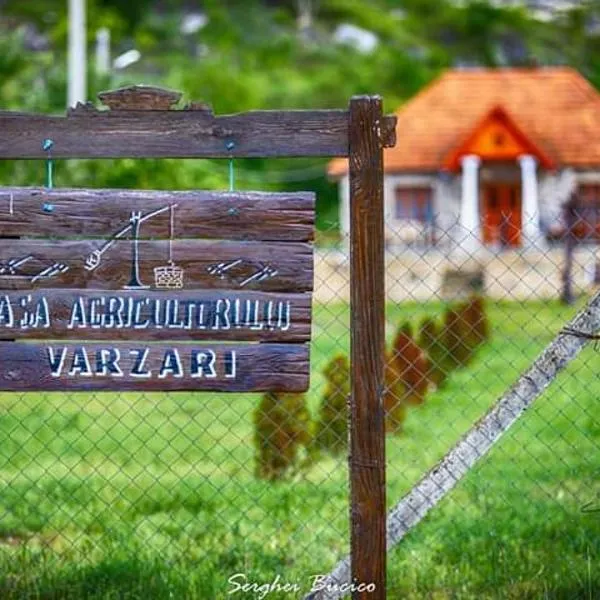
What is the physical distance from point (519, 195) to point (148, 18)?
1768 centimetres

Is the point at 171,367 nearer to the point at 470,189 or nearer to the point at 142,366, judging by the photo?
the point at 142,366

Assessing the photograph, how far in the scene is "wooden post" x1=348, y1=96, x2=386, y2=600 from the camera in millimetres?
6012

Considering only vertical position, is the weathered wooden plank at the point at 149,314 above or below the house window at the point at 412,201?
below

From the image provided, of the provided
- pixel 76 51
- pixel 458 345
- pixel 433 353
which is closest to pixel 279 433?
pixel 433 353

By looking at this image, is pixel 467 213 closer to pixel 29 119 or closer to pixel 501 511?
pixel 501 511

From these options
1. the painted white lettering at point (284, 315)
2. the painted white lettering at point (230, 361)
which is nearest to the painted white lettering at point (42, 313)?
the painted white lettering at point (230, 361)

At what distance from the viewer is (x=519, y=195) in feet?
129

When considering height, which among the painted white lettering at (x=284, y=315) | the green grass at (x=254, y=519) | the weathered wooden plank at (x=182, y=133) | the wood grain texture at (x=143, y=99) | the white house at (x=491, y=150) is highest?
the white house at (x=491, y=150)

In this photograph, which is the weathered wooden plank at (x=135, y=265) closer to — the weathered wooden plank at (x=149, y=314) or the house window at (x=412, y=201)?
the weathered wooden plank at (x=149, y=314)

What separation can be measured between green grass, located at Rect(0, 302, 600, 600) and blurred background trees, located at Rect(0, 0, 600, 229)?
2906cm

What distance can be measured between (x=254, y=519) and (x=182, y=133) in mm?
3475

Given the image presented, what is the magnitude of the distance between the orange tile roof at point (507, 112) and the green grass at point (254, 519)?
83.5 ft

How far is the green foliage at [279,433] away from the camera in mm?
9820

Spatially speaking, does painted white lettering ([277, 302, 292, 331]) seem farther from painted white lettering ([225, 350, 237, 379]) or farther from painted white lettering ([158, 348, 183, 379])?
painted white lettering ([158, 348, 183, 379])
